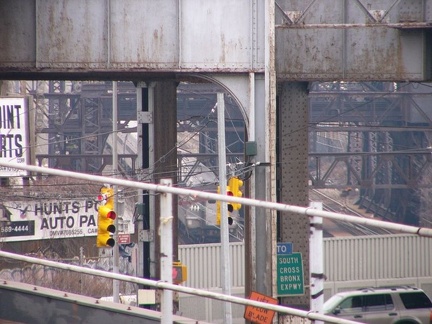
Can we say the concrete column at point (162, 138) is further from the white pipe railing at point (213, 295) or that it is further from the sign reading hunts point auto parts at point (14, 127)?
the white pipe railing at point (213, 295)

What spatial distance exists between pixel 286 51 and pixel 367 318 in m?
5.52

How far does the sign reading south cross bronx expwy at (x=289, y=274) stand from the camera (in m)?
16.7

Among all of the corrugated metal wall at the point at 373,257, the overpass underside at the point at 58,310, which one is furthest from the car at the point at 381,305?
the corrugated metal wall at the point at 373,257

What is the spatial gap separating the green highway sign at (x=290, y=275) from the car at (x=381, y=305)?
0.72 m

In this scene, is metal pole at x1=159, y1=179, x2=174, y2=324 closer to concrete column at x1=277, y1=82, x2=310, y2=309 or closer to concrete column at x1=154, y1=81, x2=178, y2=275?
concrete column at x1=277, y1=82, x2=310, y2=309

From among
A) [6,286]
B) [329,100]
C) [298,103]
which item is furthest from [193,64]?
[329,100]

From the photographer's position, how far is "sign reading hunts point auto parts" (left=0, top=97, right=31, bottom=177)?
24.9 meters

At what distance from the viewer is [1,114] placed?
25344mm

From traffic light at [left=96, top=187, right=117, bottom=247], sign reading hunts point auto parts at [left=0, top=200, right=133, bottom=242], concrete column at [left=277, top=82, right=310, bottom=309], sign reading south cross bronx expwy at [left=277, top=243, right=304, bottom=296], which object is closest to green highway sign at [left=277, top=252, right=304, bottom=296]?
sign reading south cross bronx expwy at [left=277, top=243, right=304, bottom=296]

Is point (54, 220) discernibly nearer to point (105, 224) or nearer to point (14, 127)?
point (14, 127)

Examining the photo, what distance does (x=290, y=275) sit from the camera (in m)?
16.9

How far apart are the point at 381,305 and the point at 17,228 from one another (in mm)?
16818

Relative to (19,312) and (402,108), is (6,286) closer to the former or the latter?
(19,312)

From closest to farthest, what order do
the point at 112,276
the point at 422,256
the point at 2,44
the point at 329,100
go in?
1. the point at 112,276
2. the point at 2,44
3. the point at 422,256
4. the point at 329,100
